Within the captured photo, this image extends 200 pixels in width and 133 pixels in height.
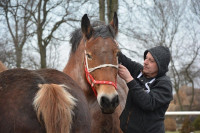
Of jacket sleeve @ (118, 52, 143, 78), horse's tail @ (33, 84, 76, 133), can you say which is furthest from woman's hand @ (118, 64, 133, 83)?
horse's tail @ (33, 84, 76, 133)

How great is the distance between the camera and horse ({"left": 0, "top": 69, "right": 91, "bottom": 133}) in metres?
1.96

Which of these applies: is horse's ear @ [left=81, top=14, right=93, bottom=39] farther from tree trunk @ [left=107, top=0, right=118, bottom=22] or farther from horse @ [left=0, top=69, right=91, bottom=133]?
tree trunk @ [left=107, top=0, right=118, bottom=22]

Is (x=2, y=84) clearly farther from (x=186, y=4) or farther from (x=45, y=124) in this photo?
(x=186, y=4)

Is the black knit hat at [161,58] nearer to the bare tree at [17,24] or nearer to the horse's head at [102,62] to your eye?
the horse's head at [102,62]

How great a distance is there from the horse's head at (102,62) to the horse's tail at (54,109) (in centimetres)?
95

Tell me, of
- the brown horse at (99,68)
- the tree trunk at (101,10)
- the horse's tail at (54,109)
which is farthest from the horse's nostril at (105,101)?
the tree trunk at (101,10)

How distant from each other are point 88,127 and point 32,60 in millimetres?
11114

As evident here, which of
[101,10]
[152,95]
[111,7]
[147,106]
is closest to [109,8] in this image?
[111,7]

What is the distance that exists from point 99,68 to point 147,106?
2.39ft

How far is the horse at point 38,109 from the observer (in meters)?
1.96

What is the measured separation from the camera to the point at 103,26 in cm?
366

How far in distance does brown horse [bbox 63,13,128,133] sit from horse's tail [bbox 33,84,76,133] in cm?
95

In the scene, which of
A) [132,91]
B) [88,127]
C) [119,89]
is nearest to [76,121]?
[88,127]

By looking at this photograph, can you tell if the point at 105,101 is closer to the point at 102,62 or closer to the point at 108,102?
the point at 108,102
